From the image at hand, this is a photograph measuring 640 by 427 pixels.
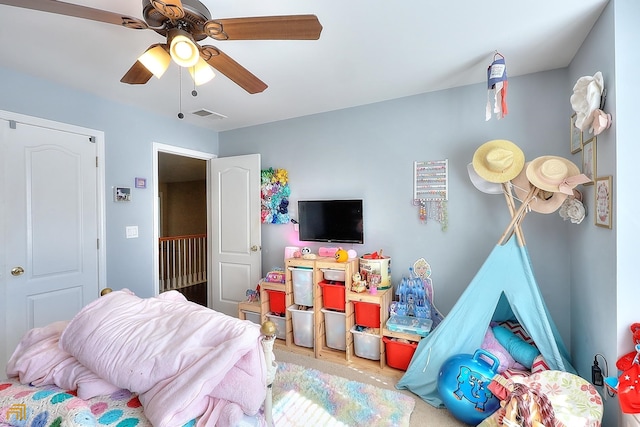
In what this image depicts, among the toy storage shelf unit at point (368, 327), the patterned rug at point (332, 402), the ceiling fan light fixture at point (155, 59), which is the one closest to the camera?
the ceiling fan light fixture at point (155, 59)

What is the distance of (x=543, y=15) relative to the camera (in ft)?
5.38

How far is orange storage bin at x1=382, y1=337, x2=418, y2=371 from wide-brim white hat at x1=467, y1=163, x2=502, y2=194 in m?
1.32

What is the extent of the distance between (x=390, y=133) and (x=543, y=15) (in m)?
1.39

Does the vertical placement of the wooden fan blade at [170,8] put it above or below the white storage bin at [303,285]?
above

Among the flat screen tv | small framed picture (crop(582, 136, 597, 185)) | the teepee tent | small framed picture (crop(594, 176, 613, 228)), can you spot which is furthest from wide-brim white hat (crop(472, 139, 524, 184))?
the flat screen tv

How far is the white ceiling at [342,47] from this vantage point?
5.20 feet

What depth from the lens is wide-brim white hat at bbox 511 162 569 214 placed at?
1.99m

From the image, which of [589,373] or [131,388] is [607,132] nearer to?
[589,373]

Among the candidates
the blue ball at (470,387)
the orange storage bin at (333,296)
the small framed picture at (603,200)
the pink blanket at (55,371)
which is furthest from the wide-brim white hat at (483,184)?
the pink blanket at (55,371)

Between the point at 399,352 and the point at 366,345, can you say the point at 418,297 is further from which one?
the point at 366,345

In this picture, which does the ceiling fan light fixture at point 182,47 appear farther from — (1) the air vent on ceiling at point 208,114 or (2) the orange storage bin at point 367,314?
(2) the orange storage bin at point 367,314

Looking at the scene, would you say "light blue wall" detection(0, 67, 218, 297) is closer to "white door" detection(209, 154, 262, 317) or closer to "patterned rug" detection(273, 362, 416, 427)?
"white door" detection(209, 154, 262, 317)

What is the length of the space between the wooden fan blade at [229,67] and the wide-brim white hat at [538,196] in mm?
1885

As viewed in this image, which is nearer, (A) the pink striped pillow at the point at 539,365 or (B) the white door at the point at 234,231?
(A) the pink striped pillow at the point at 539,365
